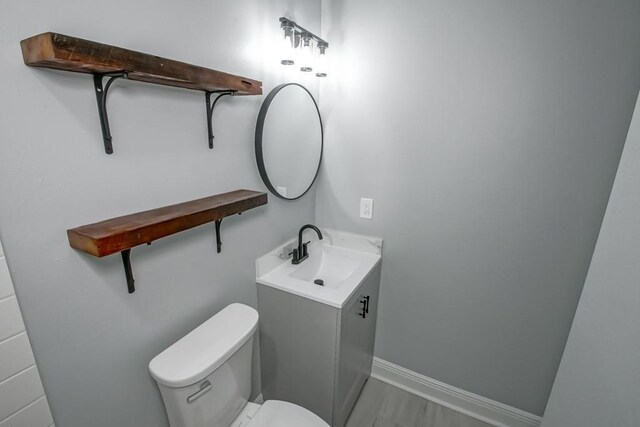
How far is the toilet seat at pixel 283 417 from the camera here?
112 centimetres

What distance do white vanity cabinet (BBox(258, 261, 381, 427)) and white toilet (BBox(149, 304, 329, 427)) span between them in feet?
0.75

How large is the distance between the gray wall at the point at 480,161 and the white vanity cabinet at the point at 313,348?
0.40m

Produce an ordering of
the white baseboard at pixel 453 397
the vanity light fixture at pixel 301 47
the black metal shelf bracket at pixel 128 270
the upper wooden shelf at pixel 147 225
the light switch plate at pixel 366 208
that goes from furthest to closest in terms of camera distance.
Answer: the light switch plate at pixel 366 208
the white baseboard at pixel 453 397
the vanity light fixture at pixel 301 47
the black metal shelf bracket at pixel 128 270
the upper wooden shelf at pixel 147 225

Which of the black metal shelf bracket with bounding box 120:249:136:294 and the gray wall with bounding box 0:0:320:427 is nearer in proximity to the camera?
the gray wall with bounding box 0:0:320:427

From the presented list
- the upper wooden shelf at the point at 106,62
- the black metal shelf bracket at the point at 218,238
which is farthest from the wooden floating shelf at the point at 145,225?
the upper wooden shelf at the point at 106,62

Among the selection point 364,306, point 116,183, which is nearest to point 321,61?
point 116,183

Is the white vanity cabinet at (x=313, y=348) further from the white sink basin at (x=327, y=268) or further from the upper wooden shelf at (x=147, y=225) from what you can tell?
the upper wooden shelf at (x=147, y=225)

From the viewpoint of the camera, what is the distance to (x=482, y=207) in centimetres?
143

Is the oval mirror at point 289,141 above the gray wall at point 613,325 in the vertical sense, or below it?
above

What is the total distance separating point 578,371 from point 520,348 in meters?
0.67

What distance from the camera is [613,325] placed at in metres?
0.74

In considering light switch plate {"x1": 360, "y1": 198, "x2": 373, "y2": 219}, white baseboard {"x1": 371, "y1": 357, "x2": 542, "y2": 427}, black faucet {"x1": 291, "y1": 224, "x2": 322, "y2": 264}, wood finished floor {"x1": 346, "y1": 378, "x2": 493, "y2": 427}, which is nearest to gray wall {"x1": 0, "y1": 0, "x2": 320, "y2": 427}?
black faucet {"x1": 291, "y1": 224, "x2": 322, "y2": 264}

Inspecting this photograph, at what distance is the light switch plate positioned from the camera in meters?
1.70

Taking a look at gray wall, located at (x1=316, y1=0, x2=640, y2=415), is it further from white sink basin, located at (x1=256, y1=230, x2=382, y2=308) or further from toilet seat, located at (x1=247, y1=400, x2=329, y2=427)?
toilet seat, located at (x1=247, y1=400, x2=329, y2=427)
